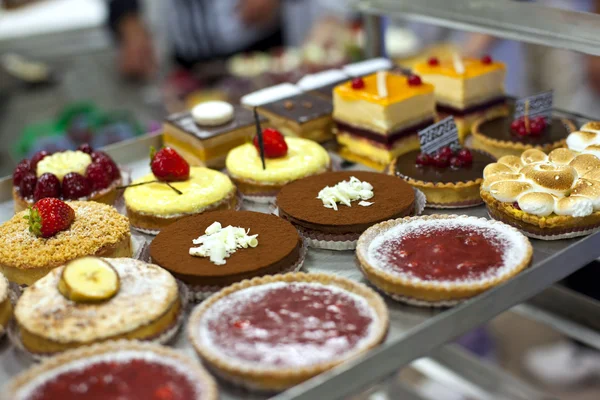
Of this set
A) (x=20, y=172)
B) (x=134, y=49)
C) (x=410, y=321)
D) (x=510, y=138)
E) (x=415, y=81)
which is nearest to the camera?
(x=410, y=321)

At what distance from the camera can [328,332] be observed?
203 centimetres

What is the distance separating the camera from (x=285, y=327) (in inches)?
80.9

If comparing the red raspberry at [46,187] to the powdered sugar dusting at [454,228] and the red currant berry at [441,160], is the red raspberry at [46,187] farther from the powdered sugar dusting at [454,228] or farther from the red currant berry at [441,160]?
A: the red currant berry at [441,160]

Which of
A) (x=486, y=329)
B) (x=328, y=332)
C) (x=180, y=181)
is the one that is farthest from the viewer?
(x=486, y=329)

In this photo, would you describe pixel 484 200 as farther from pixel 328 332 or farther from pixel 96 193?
pixel 96 193

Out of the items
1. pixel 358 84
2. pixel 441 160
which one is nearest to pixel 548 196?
pixel 441 160

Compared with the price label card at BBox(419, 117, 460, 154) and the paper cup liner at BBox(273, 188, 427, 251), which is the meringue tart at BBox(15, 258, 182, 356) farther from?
the price label card at BBox(419, 117, 460, 154)

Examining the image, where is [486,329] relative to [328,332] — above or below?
below

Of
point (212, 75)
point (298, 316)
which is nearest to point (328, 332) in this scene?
point (298, 316)

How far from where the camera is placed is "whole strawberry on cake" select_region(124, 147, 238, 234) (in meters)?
2.87

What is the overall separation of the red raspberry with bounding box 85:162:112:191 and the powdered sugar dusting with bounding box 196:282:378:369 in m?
1.12

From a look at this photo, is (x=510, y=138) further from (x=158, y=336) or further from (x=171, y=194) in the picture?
(x=158, y=336)

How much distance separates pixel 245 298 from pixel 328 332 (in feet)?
1.03

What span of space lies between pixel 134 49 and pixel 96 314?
5.26 m
